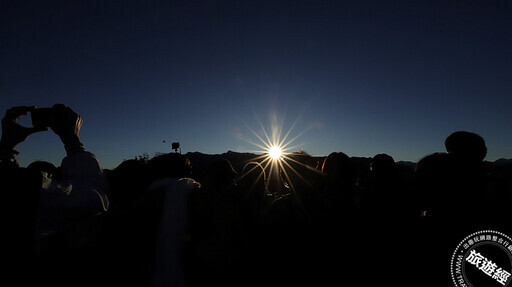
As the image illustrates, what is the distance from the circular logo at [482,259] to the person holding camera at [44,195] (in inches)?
139

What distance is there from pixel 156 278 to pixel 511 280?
3.42 metres

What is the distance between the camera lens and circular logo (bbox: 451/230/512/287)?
7.82 feet

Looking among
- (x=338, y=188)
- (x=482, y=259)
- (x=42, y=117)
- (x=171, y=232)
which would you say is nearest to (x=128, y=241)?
(x=171, y=232)

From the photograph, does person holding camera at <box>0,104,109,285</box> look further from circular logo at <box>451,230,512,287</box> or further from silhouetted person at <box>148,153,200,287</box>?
circular logo at <box>451,230,512,287</box>

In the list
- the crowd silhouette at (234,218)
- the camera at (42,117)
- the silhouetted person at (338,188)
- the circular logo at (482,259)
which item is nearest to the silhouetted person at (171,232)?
the crowd silhouette at (234,218)

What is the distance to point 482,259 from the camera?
2484mm

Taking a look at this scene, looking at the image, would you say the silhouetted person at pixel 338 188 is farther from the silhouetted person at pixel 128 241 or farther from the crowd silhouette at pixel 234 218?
the silhouetted person at pixel 128 241

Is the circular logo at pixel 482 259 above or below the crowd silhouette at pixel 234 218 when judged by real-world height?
below

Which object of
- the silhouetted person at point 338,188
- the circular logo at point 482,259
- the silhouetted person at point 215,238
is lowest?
the circular logo at point 482,259

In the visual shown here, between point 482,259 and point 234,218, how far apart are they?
9.04 feet

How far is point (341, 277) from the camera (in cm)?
302

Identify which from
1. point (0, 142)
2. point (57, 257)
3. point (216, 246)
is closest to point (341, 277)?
point (216, 246)

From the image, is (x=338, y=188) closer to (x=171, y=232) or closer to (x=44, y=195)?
(x=171, y=232)

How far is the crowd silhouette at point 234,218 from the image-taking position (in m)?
1.41
